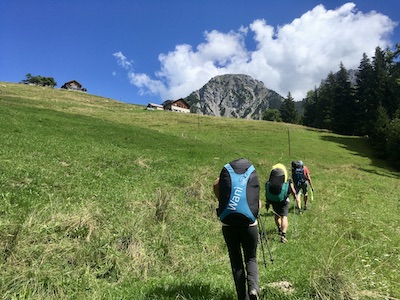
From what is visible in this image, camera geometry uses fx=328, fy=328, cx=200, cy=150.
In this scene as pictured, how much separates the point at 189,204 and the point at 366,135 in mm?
65972

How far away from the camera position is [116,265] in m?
7.70

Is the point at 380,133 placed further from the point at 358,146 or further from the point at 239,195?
the point at 239,195

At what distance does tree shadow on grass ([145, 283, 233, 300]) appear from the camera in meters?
5.87

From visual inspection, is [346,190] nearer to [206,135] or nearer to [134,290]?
[134,290]

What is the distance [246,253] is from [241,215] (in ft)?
2.70

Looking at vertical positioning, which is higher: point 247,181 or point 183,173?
point 247,181

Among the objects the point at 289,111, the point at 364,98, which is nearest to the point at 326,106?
the point at 364,98

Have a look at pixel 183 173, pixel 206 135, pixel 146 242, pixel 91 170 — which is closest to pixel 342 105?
pixel 206 135

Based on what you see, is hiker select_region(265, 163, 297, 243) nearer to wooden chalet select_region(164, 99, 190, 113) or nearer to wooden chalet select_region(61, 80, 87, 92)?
wooden chalet select_region(164, 99, 190, 113)

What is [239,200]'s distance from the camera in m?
5.49

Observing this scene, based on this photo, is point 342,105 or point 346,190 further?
point 342,105

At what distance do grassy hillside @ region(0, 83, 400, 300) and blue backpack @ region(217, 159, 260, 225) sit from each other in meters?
1.62

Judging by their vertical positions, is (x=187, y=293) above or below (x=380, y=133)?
below

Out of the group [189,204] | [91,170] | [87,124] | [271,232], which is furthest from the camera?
[87,124]
